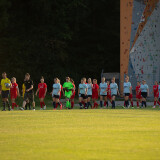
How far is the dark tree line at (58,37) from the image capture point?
205 feet

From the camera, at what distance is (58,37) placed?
66.1 metres

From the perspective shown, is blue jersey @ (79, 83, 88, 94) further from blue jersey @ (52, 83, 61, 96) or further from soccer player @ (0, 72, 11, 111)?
soccer player @ (0, 72, 11, 111)

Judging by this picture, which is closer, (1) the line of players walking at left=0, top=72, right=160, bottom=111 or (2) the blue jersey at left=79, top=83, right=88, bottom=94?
(1) the line of players walking at left=0, top=72, right=160, bottom=111

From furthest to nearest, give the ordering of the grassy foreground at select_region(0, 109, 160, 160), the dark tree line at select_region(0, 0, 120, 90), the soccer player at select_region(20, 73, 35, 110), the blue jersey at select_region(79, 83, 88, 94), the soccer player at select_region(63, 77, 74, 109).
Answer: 1. the dark tree line at select_region(0, 0, 120, 90)
2. the blue jersey at select_region(79, 83, 88, 94)
3. the soccer player at select_region(63, 77, 74, 109)
4. the soccer player at select_region(20, 73, 35, 110)
5. the grassy foreground at select_region(0, 109, 160, 160)

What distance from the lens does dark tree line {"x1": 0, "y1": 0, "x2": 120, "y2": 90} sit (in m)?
62.3

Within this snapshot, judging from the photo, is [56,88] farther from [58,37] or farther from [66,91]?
[58,37]

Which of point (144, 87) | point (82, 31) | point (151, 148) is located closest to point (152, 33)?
point (144, 87)

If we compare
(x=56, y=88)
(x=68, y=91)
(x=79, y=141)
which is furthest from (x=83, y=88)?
(x=79, y=141)

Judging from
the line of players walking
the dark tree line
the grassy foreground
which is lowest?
the grassy foreground

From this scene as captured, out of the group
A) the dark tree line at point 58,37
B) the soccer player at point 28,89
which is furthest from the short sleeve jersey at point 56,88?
the dark tree line at point 58,37

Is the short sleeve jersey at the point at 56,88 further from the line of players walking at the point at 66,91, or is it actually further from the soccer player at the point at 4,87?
the soccer player at the point at 4,87

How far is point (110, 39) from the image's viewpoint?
69750 mm

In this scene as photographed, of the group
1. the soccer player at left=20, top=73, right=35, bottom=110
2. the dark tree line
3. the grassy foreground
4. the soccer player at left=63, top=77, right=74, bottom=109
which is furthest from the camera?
the dark tree line

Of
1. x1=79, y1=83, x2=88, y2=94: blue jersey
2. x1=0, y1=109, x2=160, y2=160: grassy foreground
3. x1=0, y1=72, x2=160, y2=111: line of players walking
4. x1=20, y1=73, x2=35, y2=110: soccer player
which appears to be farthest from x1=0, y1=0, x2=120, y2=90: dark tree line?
x1=0, y1=109, x2=160, y2=160: grassy foreground
